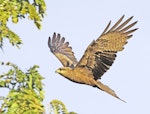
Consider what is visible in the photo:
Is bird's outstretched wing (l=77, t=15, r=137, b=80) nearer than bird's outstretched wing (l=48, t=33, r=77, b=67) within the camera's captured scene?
Yes

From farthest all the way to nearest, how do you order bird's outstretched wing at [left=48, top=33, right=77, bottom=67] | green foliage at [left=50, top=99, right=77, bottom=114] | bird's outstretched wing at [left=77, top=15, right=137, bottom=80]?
bird's outstretched wing at [left=48, top=33, right=77, bottom=67]
bird's outstretched wing at [left=77, top=15, right=137, bottom=80]
green foliage at [left=50, top=99, right=77, bottom=114]

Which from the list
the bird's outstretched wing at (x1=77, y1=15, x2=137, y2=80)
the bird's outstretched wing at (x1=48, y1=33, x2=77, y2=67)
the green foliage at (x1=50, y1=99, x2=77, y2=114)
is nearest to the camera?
the green foliage at (x1=50, y1=99, x2=77, y2=114)

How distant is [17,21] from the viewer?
665cm

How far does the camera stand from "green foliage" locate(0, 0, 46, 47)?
642 cm

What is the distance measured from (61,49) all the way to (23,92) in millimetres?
8195

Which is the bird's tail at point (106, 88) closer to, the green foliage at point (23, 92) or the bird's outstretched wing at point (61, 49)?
the bird's outstretched wing at point (61, 49)

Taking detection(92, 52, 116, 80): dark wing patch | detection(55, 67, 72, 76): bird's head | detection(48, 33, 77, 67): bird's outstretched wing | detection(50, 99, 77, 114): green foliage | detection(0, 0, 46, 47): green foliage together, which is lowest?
detection(50, 99, 77, 114): green foliage

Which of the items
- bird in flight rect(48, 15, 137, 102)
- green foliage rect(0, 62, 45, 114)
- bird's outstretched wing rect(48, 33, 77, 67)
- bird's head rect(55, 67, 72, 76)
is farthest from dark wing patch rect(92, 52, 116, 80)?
green foliage rect(0, 62, 45, 114)

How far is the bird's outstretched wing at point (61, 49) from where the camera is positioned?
1230cm

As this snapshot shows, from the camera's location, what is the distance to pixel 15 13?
670 centimetres

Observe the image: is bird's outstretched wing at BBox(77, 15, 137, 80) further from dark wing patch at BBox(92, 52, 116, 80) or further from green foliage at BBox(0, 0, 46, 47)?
green foliage at BBox(0, 0, 46, 47)

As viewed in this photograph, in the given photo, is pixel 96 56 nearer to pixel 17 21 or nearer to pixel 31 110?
pixel 17 21

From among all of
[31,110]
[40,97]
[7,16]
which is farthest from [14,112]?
[7,16]

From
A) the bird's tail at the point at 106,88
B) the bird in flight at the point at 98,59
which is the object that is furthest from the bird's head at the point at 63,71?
the bird's tail at the point at 106,88
